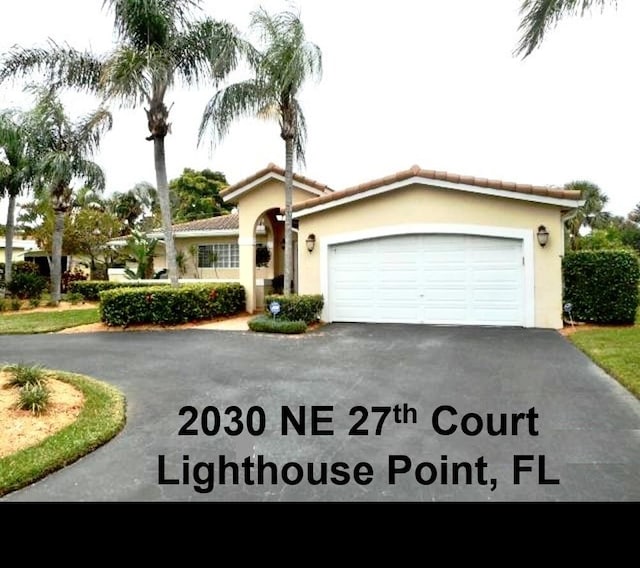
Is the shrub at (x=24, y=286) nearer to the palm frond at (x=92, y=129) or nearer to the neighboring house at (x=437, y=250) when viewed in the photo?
the palm frond at (x=92, y=129)

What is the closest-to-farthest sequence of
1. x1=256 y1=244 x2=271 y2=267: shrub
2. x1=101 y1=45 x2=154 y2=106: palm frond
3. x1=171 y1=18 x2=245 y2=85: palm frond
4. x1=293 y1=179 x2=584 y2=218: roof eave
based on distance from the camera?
x1=293 y1=179 x2=584 y2=218: roof eave, x1=101 y1=45 x2=154 y2=106: palm frond, x1=171 y1=18 x2=245 y2=85: palm frond, x1=256 y1=244 x2=271 y2=267: shrub

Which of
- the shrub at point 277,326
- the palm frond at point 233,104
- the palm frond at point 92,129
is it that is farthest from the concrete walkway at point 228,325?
the palm frond at point 92,129

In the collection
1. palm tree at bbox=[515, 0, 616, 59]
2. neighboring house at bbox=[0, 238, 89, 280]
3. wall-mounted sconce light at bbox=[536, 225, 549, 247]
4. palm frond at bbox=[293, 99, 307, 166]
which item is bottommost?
wall-mounted sconce light at bbox=[536, 225, 549, 247]

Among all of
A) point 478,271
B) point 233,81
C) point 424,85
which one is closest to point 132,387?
point 478,271

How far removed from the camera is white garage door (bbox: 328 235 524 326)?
37.9 ft

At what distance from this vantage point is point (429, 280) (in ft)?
39.9

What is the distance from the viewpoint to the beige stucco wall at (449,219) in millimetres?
11164

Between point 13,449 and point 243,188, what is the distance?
12.6 metres

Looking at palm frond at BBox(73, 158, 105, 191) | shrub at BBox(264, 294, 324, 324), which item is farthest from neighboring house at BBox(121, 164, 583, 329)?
palm frond at BBox(73, 158, 105, 191)

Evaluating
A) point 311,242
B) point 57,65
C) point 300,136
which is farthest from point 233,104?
point 57,65

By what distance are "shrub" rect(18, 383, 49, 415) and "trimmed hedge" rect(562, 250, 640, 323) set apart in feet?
39.1

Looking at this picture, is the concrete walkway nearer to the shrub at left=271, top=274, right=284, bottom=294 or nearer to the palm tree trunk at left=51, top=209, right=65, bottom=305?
the shrub at left=271, top=274, right=284, bottom=294

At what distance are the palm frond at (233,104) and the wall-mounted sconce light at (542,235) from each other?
27.3 ft

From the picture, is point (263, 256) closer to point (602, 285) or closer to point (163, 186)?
point (163, 186)
